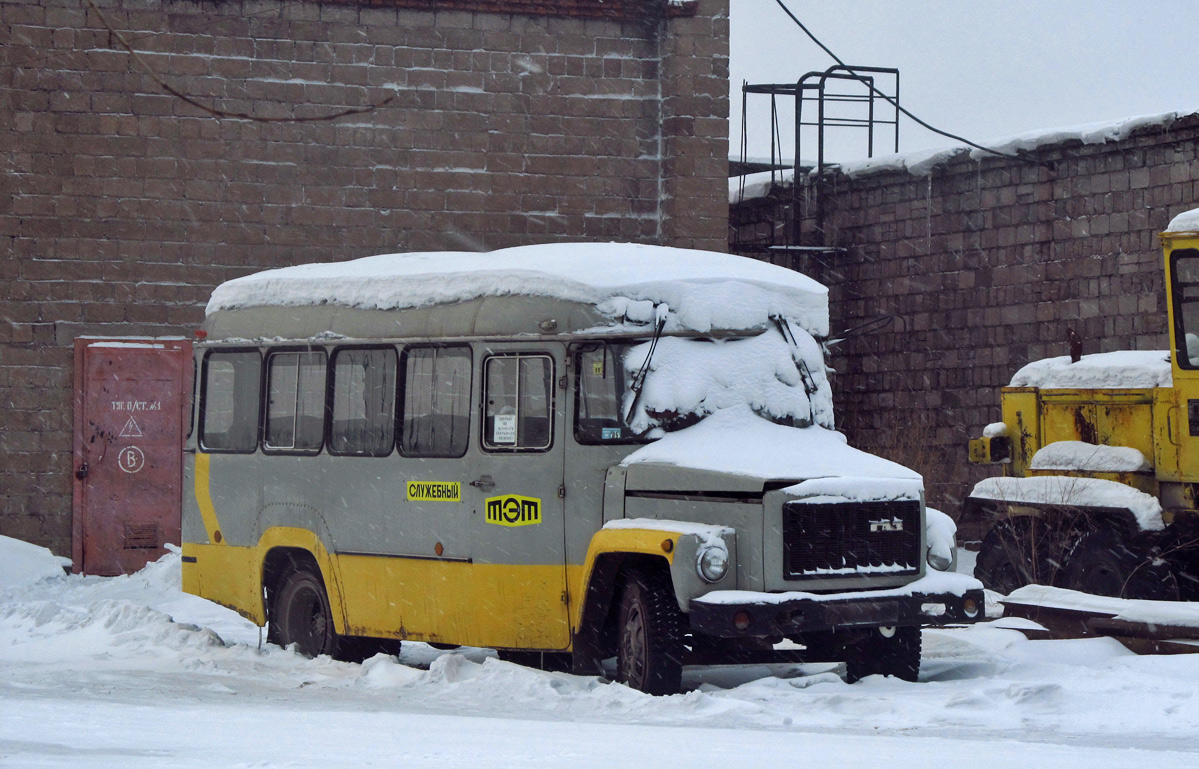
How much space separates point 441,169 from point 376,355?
718cm

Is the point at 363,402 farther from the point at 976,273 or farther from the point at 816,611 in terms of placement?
the point at 976,273

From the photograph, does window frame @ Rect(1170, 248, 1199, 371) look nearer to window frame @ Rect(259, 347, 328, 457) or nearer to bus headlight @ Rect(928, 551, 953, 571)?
bus headlight @ Rect(928, 551, 953, 571)

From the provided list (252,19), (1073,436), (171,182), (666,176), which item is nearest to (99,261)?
(171,182)

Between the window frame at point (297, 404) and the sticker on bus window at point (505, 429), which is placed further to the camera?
the window frame at point (297, 404)

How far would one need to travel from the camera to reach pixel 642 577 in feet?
28.5

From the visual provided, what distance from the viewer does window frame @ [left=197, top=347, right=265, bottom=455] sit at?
11.2 metres

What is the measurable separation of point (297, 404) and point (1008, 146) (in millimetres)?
11482

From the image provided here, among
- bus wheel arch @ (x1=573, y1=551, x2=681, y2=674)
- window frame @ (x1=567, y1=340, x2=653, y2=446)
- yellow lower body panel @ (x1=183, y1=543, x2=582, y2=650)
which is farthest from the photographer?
yellow lower body panel @ (x1=183, y1=543, x2=582, y2=650)

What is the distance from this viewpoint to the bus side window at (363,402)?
10.3 meters

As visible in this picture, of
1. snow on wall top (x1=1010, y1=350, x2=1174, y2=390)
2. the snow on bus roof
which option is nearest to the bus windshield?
the snow on bus roof

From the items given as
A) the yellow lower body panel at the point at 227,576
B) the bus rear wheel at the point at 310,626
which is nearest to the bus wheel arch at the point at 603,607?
the bus rear wheel at the point at 310,626

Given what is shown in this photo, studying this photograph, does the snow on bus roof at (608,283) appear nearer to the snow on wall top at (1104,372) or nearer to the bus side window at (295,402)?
the bus side window at (295,402)

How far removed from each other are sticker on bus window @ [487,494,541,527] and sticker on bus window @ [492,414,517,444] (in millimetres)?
349

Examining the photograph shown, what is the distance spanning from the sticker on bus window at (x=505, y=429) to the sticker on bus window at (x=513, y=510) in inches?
13.7
